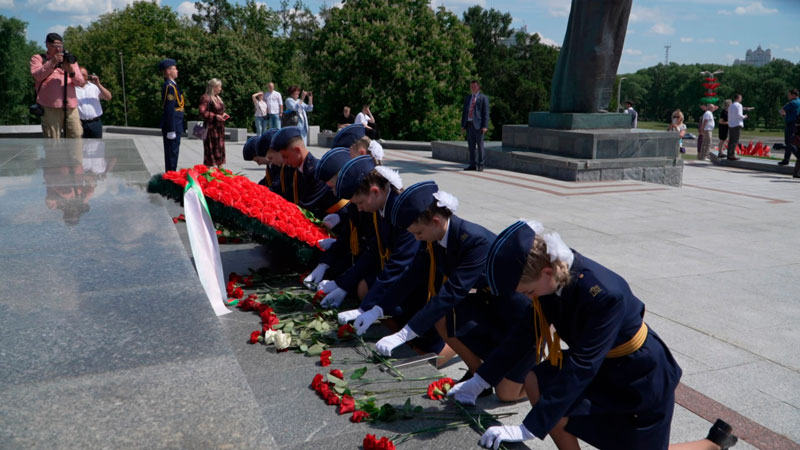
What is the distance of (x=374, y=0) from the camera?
2345 cm

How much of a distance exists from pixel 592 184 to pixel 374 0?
1452cm

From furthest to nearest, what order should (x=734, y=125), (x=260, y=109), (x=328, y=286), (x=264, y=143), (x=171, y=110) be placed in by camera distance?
(x=260, y=109), (x=734, y=125), (x=171, y=110), (x=264, y=143), (x=328, y=286)

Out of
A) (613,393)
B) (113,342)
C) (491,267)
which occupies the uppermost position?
(491,267)

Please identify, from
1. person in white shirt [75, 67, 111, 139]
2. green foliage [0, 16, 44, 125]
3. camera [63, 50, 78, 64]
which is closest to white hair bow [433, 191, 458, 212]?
camera [63, 50, 78, 64]

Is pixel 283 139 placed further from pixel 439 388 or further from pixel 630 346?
pixel 630 346

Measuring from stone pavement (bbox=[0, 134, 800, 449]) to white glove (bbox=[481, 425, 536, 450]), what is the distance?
86mm

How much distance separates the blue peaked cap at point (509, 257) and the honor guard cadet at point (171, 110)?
9086 millimetres

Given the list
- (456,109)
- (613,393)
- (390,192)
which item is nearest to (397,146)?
(456,109)

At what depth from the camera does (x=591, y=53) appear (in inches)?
510

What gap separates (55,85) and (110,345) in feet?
27.8

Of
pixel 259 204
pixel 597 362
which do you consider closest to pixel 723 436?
pixel 597 362

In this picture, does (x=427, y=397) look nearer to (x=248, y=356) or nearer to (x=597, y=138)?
(x=248, y=356)

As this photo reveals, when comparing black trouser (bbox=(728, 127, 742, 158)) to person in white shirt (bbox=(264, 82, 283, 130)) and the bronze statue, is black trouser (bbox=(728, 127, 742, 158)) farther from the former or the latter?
person in white shirt (bbox=(264, 82, 283, 130))

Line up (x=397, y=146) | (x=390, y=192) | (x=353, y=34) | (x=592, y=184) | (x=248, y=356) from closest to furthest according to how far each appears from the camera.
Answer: (x=248, y=356) → (x=390, y=192) → (x=592, y=184) → (x=397, y=146) → (x=353, y=34)
